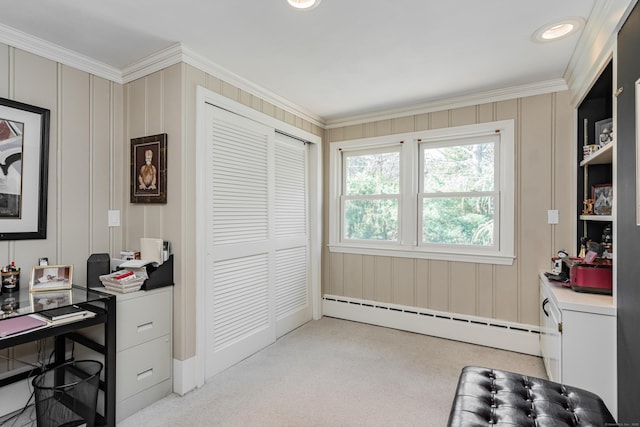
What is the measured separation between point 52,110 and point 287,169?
199cm

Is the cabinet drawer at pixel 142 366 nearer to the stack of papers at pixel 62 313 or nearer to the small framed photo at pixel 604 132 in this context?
the stack of papers at pixel 62 313

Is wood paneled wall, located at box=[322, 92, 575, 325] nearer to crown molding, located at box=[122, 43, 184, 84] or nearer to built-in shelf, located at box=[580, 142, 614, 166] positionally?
built-in shelf, located at box=[580, 142, 614, 166]

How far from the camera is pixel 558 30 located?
2.10m

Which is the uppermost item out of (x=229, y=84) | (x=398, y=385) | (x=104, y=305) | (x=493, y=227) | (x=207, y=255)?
(x=229, y=84)

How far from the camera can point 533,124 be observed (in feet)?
9.72

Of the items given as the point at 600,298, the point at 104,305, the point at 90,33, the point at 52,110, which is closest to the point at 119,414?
the point at 104,305

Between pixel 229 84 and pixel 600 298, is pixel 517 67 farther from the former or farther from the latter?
pixel 229 84

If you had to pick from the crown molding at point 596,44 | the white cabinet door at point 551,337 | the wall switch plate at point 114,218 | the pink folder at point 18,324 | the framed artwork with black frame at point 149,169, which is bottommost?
the white cabinet door at point 551,337

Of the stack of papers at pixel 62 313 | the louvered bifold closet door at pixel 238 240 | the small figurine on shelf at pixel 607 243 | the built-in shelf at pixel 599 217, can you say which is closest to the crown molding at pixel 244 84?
the louvered bifold closet door at pixel 238 240

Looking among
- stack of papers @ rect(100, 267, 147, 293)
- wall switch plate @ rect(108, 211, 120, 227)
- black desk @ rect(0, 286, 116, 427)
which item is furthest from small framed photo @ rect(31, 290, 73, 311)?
wall switch plate @ rect(108, 211, 120, 227)

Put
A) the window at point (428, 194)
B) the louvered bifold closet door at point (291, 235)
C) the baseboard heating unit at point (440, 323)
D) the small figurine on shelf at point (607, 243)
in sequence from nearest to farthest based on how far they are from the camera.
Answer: the small figurine on shelf at point (607, 243)
the baseboard heating unit at point (440, 323)
the window at point (428, 194)
the louvered bifold closet door at point (291, 235)

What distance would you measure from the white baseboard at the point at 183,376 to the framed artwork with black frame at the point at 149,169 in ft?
3.87

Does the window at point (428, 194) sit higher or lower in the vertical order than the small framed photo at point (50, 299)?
higher

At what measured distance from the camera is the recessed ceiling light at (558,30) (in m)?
1.99
